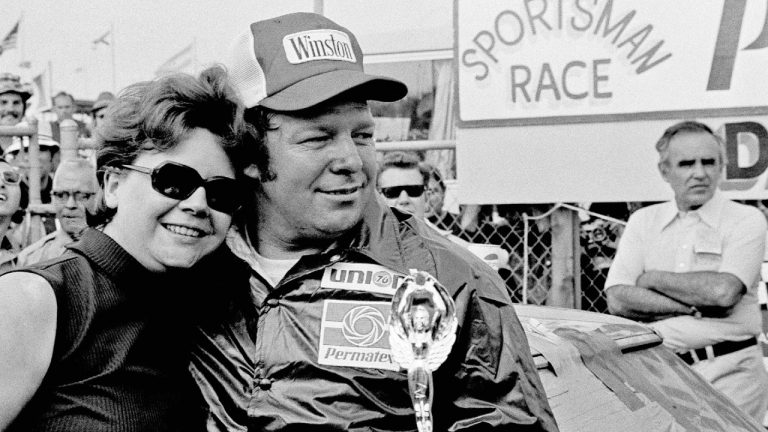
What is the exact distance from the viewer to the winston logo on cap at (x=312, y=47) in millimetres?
2303

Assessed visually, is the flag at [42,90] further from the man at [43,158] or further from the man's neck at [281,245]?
the man's neck at [281,245]

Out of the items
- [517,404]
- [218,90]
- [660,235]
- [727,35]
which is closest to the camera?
[517,404]

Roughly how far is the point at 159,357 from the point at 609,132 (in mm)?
3965

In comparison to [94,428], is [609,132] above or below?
above

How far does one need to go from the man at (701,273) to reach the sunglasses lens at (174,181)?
3193 millimetres

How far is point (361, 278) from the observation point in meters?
2.19

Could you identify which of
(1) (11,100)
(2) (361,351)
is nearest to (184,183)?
(2) (361,351)

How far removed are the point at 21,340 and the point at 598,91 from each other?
4344mm

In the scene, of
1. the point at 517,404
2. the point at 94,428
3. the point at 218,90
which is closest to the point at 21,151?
the point at 218,90

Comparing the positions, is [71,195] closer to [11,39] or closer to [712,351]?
[712,351]

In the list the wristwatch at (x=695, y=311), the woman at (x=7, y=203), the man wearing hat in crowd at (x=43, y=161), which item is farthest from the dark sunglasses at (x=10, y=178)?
the wristwatch at (x=695, y=311)

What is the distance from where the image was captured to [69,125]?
18.6 feet

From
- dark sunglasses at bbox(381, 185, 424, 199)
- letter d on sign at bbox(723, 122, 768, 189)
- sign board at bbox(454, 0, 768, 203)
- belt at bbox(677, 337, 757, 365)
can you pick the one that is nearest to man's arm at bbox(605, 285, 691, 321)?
belt at bbox(677, 337, 757, 365)

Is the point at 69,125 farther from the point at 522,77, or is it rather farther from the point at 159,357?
the point at 159,357
